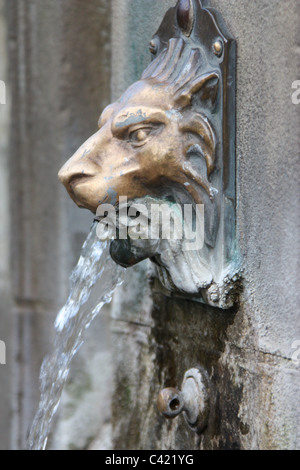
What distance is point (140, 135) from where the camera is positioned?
3.22 feet

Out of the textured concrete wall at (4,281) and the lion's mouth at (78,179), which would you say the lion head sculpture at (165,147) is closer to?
the lion's mouth at (78,179)

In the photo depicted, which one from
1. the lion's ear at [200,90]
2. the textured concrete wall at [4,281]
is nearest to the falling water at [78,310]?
the lion's ear at [200,90]

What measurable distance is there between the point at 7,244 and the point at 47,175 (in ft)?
0.84

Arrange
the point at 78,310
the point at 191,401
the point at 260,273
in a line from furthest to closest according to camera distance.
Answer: the point at 78,310 < the point at 191,401 < the point at 260,273

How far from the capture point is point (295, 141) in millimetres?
858

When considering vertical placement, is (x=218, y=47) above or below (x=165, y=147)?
above

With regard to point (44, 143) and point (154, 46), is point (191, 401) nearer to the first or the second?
point (154, 46)

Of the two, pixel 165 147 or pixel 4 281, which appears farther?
pixel 4 281

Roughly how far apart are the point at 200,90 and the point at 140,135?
0.37ft

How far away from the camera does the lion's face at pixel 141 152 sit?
0.98 meters

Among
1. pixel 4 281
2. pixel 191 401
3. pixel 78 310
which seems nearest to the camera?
pixel 191 401

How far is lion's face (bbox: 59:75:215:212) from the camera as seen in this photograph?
978 mm

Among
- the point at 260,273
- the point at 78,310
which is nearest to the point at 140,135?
the point at 260,273

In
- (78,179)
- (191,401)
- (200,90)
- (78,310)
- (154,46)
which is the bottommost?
(191,401)
